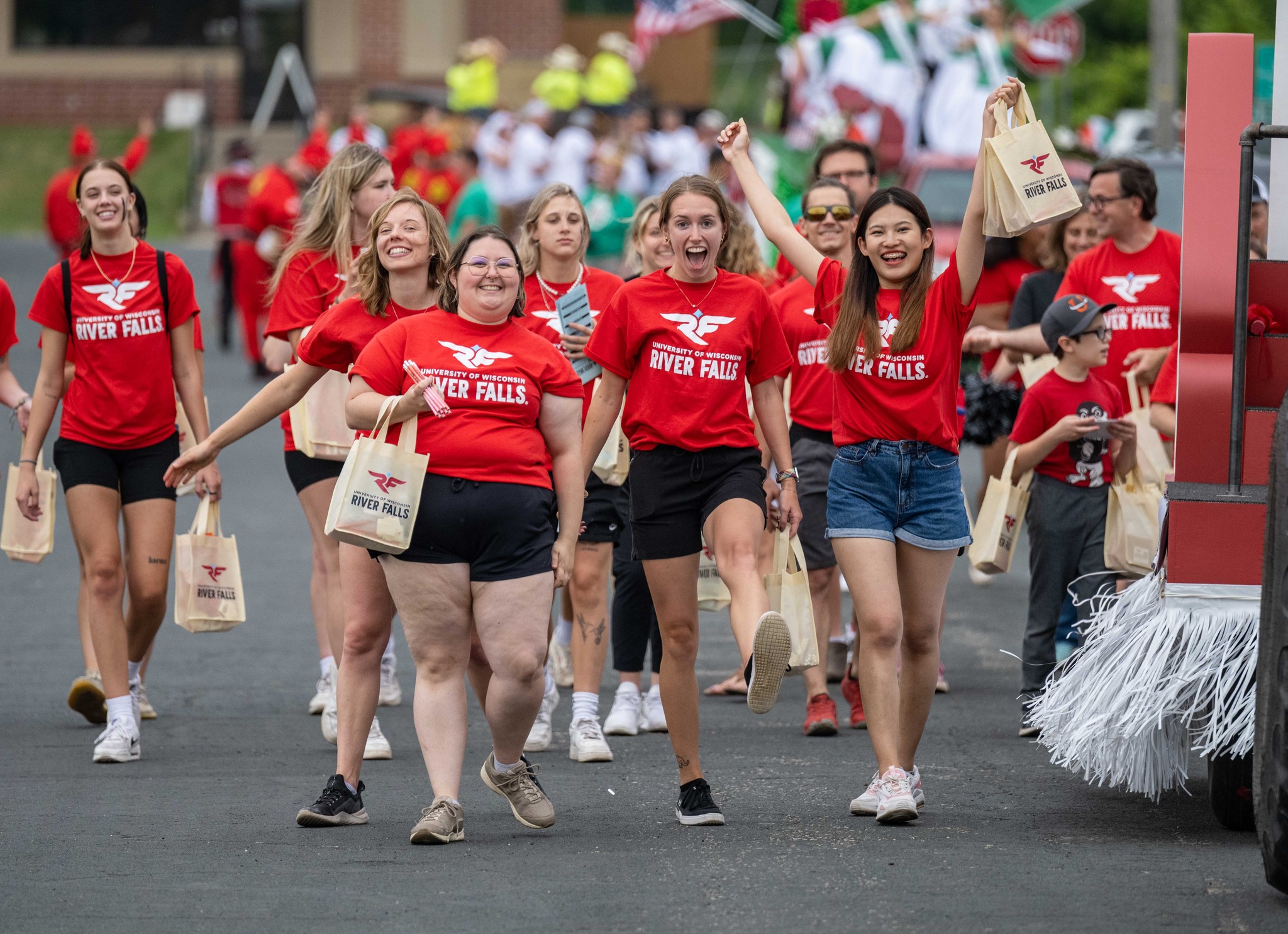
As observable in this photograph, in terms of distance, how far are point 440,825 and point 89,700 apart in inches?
99.2

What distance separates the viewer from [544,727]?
7.35 meters

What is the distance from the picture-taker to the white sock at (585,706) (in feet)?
23.5

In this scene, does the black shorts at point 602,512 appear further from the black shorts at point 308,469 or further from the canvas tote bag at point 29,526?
the canvas tote bag at point 29,526

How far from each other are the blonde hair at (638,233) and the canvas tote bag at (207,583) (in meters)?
2.05

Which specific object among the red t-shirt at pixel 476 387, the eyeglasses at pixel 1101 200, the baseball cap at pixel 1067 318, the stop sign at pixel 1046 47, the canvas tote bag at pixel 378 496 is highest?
the stop sign at pixel 1046 47

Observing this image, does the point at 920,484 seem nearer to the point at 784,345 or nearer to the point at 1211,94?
the point at 784,345

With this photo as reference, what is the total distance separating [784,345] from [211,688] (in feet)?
11.8

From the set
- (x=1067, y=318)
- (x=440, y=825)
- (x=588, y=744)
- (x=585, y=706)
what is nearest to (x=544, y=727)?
(x=585, y=706)

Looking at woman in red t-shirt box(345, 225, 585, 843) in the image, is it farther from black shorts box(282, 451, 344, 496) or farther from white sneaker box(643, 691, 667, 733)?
white sneaker box(643, 691, 667, 733)

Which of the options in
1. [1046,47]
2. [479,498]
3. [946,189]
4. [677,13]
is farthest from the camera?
[677,13]

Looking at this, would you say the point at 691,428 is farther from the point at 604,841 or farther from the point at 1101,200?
the point at 1101,200

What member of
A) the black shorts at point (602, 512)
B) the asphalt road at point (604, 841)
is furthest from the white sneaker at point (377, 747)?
the black shorts at point (602, 512)

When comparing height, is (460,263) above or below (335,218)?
below

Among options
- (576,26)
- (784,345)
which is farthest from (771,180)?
(576,26)
